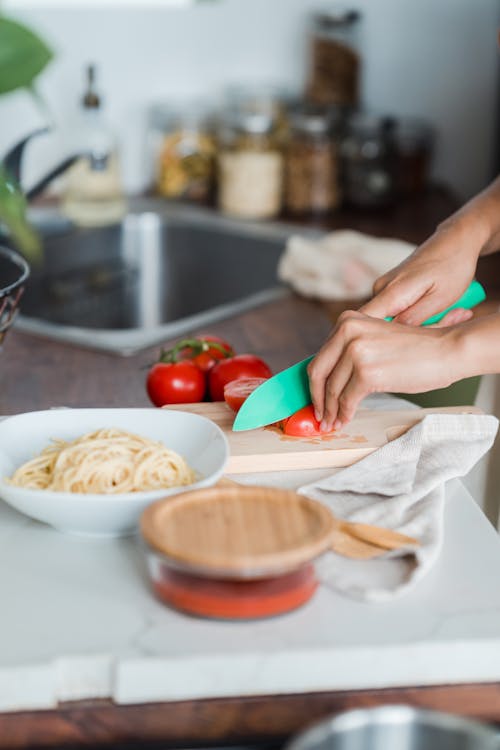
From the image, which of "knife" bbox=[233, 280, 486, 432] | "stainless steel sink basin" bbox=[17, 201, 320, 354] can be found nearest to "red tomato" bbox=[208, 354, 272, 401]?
"knife" bbox=[233, 280, 486, 432]

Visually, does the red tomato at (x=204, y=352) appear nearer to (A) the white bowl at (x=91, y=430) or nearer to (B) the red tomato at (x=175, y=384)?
(B) the red tomato at (x=175, y=384)

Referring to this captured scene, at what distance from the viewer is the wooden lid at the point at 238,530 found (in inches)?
30.8

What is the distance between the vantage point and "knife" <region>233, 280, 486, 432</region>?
3.68ft

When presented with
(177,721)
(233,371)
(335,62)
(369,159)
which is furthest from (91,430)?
(335,62)

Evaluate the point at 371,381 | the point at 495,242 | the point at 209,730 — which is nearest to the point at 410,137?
the point at 495,242

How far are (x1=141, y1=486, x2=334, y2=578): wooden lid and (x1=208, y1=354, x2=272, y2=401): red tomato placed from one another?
1.29 ft

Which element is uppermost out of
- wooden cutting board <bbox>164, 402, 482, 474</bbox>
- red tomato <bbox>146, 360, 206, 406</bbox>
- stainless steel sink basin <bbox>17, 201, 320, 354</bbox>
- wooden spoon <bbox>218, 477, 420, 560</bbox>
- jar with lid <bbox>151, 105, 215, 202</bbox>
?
wooden spoon <bbox>218, 477, 420, 560</bbox>

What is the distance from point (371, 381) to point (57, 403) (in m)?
0.49

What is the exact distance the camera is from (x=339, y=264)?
6.01ft

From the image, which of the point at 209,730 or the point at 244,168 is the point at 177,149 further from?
the point at 209,730

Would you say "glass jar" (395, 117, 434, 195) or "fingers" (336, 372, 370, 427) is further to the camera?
"glass jar" (395, 117, 434, 195)

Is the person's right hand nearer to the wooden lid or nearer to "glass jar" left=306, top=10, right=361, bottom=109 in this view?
the wooden lid

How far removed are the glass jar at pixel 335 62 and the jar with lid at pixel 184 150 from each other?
0.89 ft

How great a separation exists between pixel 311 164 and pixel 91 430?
1386 mm
